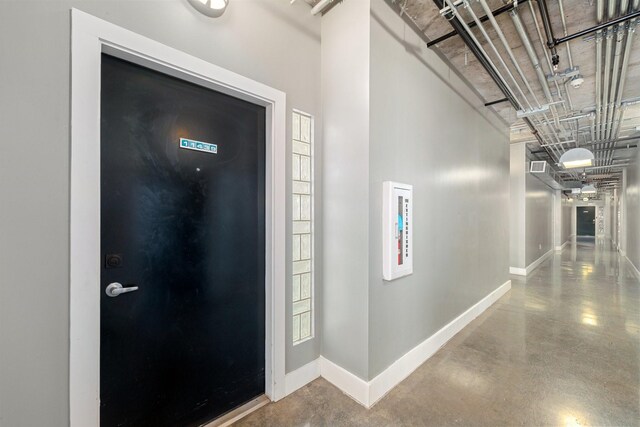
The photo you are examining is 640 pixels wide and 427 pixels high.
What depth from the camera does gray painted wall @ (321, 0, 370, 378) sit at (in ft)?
6.63

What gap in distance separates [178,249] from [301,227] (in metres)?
0.93

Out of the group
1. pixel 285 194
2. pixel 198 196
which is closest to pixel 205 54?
pixel 198 196

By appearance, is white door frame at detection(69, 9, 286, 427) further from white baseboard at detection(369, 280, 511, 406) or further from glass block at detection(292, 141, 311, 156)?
white baseboard at detection(369, 280, 511, 406)

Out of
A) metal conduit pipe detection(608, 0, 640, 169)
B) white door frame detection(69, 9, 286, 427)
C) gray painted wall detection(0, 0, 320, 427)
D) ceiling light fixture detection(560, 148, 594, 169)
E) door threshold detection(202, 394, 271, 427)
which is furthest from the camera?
ceiling light fixture detection(560, 148, 594, 169)

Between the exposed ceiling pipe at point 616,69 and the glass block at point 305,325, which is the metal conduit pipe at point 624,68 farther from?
the glass block at point 305,325

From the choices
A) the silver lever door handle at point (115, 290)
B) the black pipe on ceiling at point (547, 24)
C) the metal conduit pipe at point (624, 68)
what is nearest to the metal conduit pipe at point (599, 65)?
the metal conduit pipe at point (624, 68)

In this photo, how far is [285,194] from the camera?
2062mm

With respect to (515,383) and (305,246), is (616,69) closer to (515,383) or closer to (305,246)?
(515,383)

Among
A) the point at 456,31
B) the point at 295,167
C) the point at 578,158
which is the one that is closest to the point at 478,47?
the point at 456,31

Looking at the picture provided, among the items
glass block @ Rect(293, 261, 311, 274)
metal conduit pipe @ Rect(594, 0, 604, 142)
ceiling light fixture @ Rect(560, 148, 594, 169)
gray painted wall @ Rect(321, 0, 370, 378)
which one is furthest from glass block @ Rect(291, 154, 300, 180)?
ceiling light fixture @ Rect(560, 148, 594, 169)

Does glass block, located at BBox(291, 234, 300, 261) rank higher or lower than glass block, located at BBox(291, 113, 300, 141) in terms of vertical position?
lower

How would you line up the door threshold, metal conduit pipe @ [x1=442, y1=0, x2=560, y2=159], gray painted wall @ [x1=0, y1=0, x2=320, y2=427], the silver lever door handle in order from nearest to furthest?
gray painted wall @ [x1=0, y1=0, x2=320, y2=427] → the silver lever door handle → the door threshold → metal conduit pipe @ [x1=442, y1=0, x2=560, y2=159]

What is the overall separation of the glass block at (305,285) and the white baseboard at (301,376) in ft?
1.96

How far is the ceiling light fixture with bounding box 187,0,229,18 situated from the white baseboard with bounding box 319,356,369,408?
2732 mm
